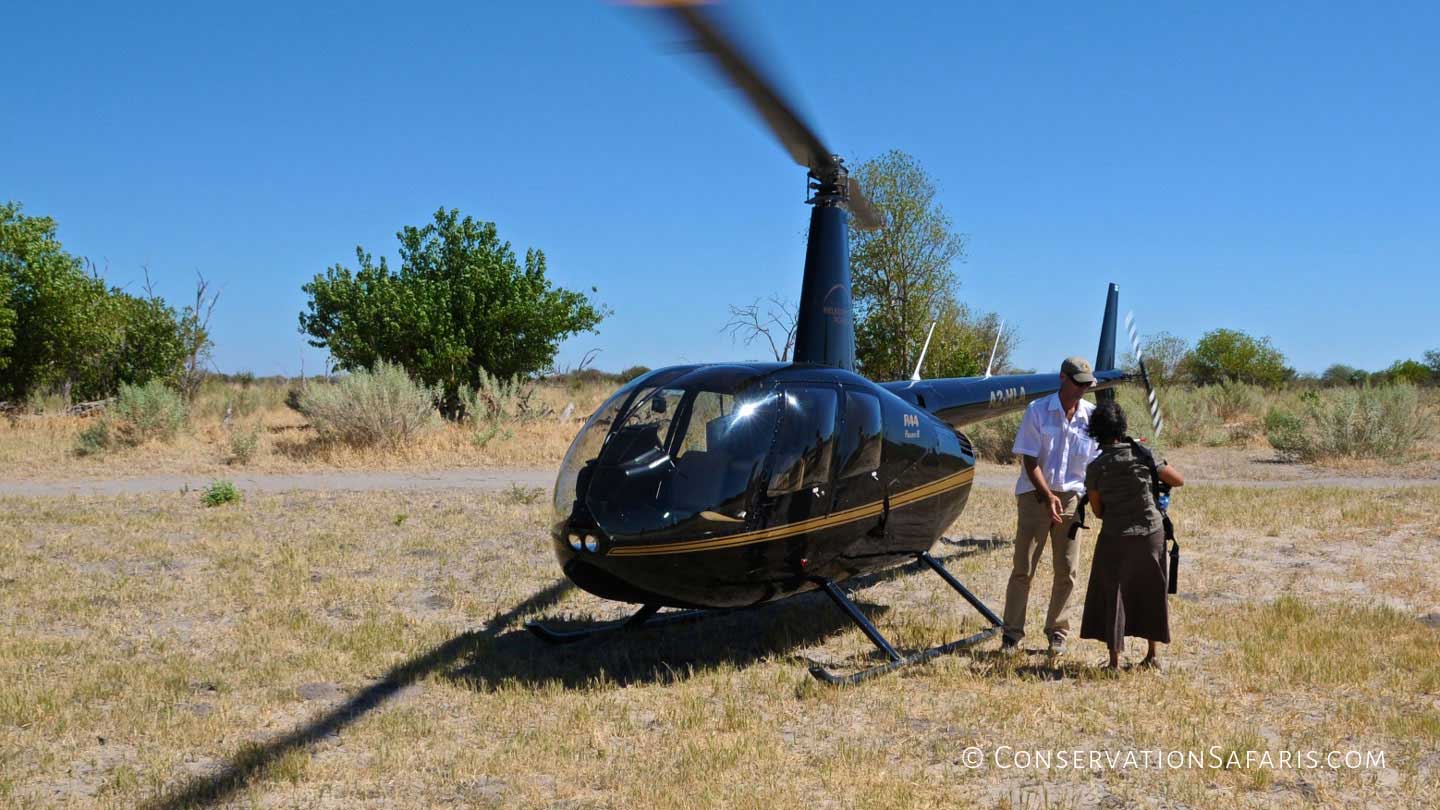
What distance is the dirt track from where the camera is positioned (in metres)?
14.1

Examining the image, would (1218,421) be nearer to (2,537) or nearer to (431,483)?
(431,483)

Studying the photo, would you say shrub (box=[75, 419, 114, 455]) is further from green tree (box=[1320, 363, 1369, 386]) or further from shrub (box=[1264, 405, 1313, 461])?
green tree (box=[1320, 363, 1369, 386])

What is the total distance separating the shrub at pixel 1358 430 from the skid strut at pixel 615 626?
54.3 ft

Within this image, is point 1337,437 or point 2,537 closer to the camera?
point 2,537

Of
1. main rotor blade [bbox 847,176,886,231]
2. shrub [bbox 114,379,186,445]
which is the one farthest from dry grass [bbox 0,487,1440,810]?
shrub [bbox 114,379,186,445]

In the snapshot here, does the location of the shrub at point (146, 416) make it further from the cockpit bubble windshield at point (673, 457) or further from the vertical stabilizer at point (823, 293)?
the cockpit bubble windshield at point (673, 457)

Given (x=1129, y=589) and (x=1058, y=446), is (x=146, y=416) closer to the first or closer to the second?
(x=1058, y=446)

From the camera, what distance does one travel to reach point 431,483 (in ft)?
50.2

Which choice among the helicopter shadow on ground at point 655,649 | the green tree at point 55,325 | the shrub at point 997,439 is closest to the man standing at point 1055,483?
the helicopter shadow on ground at point 655,649

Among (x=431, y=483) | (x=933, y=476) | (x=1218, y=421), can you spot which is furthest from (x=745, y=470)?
(x=1218, y=421)

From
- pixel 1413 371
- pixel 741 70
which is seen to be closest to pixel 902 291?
pixel 741 70

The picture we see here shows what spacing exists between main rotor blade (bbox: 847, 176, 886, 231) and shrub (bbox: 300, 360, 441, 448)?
40.7 ft

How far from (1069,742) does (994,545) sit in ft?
18.6

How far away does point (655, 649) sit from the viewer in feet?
22.0
